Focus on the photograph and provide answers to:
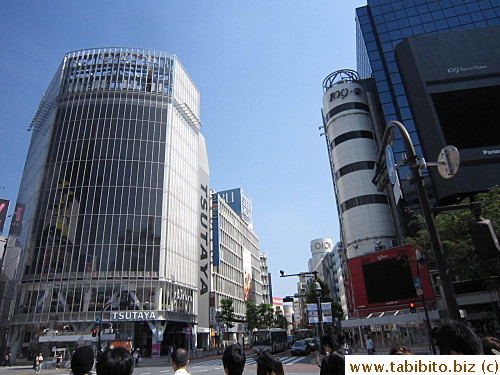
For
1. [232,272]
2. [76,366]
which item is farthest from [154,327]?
[76,366]

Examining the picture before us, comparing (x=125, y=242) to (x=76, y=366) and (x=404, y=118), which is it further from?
(x=76, y=366)

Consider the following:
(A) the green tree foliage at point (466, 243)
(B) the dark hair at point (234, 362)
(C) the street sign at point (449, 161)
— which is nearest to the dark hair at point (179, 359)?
(B) the dark hair at point (234, 362)

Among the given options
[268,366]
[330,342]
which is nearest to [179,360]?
[268,366]

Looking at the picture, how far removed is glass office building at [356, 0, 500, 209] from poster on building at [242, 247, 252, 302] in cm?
5960

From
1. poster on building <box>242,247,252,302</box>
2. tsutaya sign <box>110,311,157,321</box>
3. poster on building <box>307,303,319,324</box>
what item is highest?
poster on building <box>242,247,252,302</box>

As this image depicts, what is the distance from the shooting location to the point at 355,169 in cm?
4853

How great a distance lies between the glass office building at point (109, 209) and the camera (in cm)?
4638

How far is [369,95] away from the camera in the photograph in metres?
54.0

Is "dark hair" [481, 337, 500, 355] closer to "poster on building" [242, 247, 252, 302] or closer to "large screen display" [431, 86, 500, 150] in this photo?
"large screen display" [431, 86, 500, 150]

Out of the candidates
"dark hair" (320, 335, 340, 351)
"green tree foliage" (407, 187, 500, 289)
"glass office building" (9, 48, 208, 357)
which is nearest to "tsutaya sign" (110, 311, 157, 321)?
"glass office building" (9, 48, 208, 357)

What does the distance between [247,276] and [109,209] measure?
184ft

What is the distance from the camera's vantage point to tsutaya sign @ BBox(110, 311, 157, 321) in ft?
148

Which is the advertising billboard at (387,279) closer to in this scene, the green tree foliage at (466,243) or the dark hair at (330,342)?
the green tree foliage at (466,243)

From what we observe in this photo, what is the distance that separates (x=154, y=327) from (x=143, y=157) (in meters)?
25.2
